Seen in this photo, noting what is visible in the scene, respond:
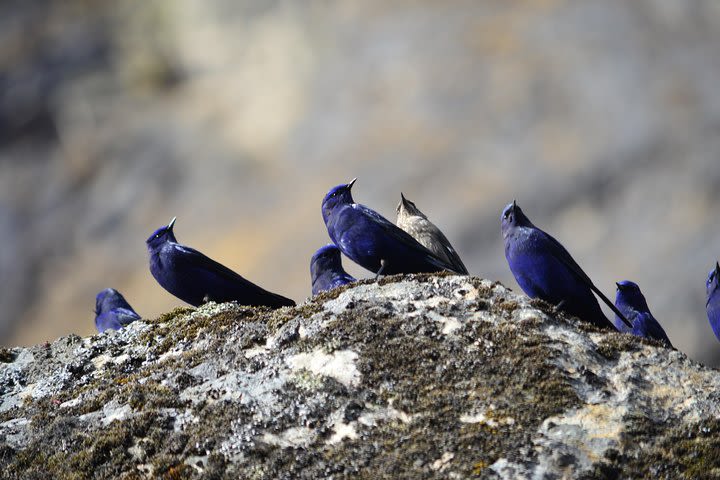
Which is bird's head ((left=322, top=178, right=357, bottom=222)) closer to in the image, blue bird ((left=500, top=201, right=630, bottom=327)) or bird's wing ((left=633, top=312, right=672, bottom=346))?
blue bird ((left=500, top=201, right=630, bottom=327))

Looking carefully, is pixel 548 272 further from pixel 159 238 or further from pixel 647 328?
pixel 159 238

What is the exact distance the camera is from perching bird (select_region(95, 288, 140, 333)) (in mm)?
16703

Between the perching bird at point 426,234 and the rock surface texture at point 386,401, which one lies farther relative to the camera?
the perching bird at point 426,234

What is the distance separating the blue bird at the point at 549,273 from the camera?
12.2 m

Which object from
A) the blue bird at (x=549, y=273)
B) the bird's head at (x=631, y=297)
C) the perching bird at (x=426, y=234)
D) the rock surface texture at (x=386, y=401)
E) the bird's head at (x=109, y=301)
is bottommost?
the rock surface texture at (x=386, y=401)

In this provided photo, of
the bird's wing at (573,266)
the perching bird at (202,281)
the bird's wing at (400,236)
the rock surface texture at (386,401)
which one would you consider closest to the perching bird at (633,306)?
the bird's wing at (573,266)

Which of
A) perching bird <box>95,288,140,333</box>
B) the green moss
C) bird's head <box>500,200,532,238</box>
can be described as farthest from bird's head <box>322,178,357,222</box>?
the green moss

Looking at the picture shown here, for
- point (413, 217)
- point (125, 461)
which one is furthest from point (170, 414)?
point (413, 217)

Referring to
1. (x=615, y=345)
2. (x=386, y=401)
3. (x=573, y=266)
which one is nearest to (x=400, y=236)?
(x=573, y=266)

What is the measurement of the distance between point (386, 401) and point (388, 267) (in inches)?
181

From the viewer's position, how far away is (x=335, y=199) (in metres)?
14.9

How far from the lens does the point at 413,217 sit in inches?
744

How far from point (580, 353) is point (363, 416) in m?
2.36

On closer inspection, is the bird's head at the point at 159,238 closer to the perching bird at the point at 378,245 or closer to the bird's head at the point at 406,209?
the perching bird at the point at 378,245
